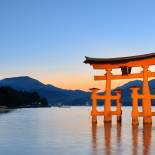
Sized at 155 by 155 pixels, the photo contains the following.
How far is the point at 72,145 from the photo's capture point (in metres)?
18.5

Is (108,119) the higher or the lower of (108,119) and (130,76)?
the lower

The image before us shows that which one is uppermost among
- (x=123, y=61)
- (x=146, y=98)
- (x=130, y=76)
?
(x=123, y=61)

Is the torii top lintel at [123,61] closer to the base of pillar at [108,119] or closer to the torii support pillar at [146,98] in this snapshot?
the torii support pillar at [146,98]

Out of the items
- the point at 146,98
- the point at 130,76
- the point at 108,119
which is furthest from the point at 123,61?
the point at 108,119

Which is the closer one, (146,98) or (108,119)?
(146,98)

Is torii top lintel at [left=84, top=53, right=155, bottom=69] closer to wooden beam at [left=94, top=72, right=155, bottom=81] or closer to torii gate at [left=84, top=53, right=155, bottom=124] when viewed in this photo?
torii gate at [left=84, top=53, right=155, bottom=124]

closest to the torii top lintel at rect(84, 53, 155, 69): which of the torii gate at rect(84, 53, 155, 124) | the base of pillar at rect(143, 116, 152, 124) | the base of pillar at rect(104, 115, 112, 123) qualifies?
the torii gate at rect(84, 53, 155, 124)

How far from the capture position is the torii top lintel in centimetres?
2850

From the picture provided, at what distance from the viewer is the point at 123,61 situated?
99.2ft

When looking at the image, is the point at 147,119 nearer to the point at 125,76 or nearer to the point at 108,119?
the point at 125,76

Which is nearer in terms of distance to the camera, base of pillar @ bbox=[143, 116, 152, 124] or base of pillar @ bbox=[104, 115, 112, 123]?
base of pillar @ bbox=[143, 116, 152, 124]

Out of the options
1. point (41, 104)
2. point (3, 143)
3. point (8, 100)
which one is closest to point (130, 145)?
point (3, 143)

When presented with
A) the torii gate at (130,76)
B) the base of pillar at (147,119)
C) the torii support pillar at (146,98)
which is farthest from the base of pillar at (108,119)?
the torii support pillar at (146,98)

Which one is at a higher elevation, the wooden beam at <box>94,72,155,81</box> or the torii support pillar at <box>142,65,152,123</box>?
the wooden beam at <box>94,72,155,81</box>
